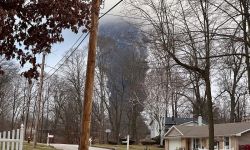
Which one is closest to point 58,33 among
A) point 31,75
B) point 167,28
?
point 31,75

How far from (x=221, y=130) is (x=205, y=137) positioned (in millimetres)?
2210

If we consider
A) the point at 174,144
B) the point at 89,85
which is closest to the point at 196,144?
the point at 174,144

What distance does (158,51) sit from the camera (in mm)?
31562

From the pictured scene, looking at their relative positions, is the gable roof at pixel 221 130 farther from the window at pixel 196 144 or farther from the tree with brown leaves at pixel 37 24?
the tree with brown leaves at pixel 37 24

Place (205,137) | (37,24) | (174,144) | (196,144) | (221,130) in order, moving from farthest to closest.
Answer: (174,144)
(196,144)
(205,137)
(221,130)
(37,24)

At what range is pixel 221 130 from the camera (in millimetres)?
51719

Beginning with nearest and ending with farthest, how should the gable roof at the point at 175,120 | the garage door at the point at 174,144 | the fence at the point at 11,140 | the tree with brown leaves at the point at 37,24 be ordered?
1. the tree with brown leaves at the point at 37,24
2. the fence at the point at 11,140
3. the garage door at the point at 174,144
4. the gable roof at the point at 175,120

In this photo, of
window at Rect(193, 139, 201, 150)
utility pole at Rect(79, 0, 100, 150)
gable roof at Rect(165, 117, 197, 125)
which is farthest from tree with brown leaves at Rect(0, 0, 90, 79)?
gable roof at Rect(165, 117, 197, 125)

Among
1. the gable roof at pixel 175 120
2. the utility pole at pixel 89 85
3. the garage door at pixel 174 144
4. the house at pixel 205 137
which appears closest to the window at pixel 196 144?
the house at pixel 205 137

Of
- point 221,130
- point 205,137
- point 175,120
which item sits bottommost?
point 205,137

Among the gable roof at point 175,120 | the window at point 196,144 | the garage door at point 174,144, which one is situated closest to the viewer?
the window at point 196,144

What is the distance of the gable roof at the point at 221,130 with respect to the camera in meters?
48.2

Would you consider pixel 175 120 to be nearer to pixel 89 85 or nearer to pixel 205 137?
pixel 205 137

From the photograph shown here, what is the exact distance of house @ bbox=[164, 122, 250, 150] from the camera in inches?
1902
